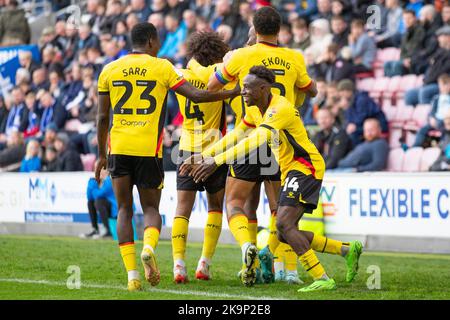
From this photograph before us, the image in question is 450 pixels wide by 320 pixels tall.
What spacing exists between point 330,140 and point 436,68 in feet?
7.27

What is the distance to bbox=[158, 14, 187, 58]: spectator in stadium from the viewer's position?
22422 mm

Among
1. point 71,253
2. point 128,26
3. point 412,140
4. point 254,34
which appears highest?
point 128,26

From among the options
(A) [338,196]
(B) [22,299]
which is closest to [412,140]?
(A) [338,196]

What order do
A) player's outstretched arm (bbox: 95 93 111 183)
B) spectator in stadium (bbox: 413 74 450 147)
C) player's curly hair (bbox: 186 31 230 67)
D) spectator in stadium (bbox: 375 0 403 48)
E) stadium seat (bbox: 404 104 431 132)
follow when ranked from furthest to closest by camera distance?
→ spectator in stadium (bbox: 375 0 403 48) < stadium seat (bbox: 404 104 431 132) < spectator in stadium (bbox: 413 74 450 147) < player's curly hair (bbox: 186 31 230 67) < player's outstretched arm (bbox: 95 93 111 183)

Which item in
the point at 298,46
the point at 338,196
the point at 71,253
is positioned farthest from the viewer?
the point at 298,46

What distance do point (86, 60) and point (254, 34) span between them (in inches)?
555

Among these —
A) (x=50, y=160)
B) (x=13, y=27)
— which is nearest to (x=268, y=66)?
(x=50, y=160)

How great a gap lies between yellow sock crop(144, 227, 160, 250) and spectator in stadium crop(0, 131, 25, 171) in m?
13.4

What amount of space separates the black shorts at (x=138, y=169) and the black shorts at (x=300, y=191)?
1.28 metres

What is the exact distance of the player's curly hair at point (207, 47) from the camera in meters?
10.9

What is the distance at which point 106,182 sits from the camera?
17625 millimetres

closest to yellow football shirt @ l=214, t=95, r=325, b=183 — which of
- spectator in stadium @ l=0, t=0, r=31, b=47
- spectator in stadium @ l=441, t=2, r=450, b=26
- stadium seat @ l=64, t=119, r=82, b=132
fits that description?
spectator in stadium @ l=441, t=2, r=450, b=26

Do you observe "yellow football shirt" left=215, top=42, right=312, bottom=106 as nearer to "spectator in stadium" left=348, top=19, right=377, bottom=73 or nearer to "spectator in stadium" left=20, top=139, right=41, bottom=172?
"spectator in stadium" left=348, top=19, right=377, bottom=73
